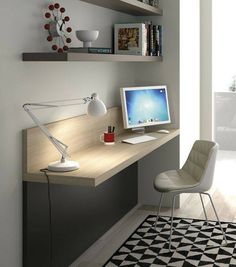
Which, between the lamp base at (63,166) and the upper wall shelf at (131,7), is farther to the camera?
the upper wall shelf at (131,7)

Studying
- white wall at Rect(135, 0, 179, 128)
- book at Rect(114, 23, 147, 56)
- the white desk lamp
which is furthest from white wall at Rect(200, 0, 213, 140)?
the white desk lamp

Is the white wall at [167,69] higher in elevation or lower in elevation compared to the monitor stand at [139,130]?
higher

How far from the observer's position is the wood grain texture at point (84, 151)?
2.81m

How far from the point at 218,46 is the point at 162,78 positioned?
3.42 ft

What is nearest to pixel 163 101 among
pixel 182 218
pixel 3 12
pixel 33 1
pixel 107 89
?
pixel 107 89

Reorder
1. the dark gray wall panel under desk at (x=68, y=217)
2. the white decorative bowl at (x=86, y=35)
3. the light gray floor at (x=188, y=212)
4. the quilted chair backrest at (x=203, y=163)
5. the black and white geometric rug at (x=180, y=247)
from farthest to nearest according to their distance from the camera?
1. the quilted chair backrest at (x=203, y=163)
2. the light gray floor at (x=188, y=212)
3. the black and white geometric rug at (x=180, y=247)
4. the white decorative bowl at (x=86, y=35)
5. the dark gray wall panel under desk at (x=68, y=217)

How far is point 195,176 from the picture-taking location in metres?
3.93

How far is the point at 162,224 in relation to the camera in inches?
166

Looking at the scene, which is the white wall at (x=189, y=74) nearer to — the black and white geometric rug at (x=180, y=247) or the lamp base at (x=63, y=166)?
the black and white geometric rug at (x=180, y=247)

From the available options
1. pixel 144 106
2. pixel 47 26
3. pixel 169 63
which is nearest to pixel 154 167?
pixel 144 106

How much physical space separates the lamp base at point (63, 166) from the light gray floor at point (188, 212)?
2.64ft

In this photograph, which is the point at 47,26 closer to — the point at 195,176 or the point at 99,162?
the point at 99,162

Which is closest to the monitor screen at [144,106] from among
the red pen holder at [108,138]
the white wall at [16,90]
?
the red pen holder at [108,138]

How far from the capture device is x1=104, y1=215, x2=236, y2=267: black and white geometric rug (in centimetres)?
344
